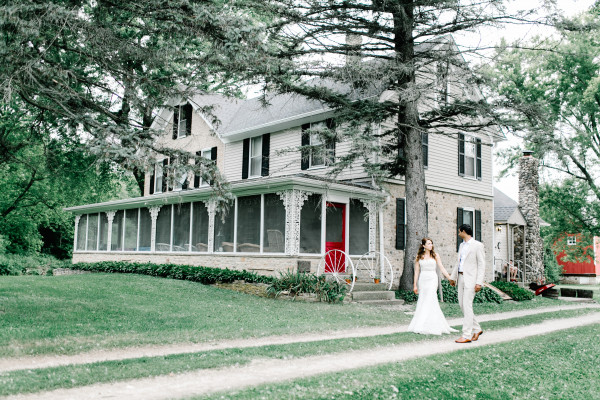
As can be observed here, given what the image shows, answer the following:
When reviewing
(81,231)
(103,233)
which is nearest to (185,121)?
(103,233)

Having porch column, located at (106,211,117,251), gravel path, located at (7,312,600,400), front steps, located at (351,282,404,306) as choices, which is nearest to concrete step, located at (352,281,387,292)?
front steps, located at (351,282,404,306)

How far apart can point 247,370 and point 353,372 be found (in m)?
1.21

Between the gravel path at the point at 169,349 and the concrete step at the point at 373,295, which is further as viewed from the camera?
the concrete step at the point at 373,295

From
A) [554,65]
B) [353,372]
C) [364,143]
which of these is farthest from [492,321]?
[554,65]

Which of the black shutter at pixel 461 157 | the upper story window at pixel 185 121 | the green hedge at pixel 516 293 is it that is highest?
the upper story window at pixel 185 121

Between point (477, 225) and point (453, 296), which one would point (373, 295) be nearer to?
point (453, 296)

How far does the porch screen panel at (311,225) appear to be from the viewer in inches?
634

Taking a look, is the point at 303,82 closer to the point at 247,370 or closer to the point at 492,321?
the point at 492,321

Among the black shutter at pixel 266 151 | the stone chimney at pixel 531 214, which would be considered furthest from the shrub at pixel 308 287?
the stone chimney at pixel 531 214

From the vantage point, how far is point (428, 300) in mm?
9305

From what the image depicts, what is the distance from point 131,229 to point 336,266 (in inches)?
441

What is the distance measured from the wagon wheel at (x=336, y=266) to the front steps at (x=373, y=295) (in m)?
0.42

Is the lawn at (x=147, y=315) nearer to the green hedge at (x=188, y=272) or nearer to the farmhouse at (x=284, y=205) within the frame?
the green hedge at (x=188, y=272)

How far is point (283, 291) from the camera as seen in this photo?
14.0m
